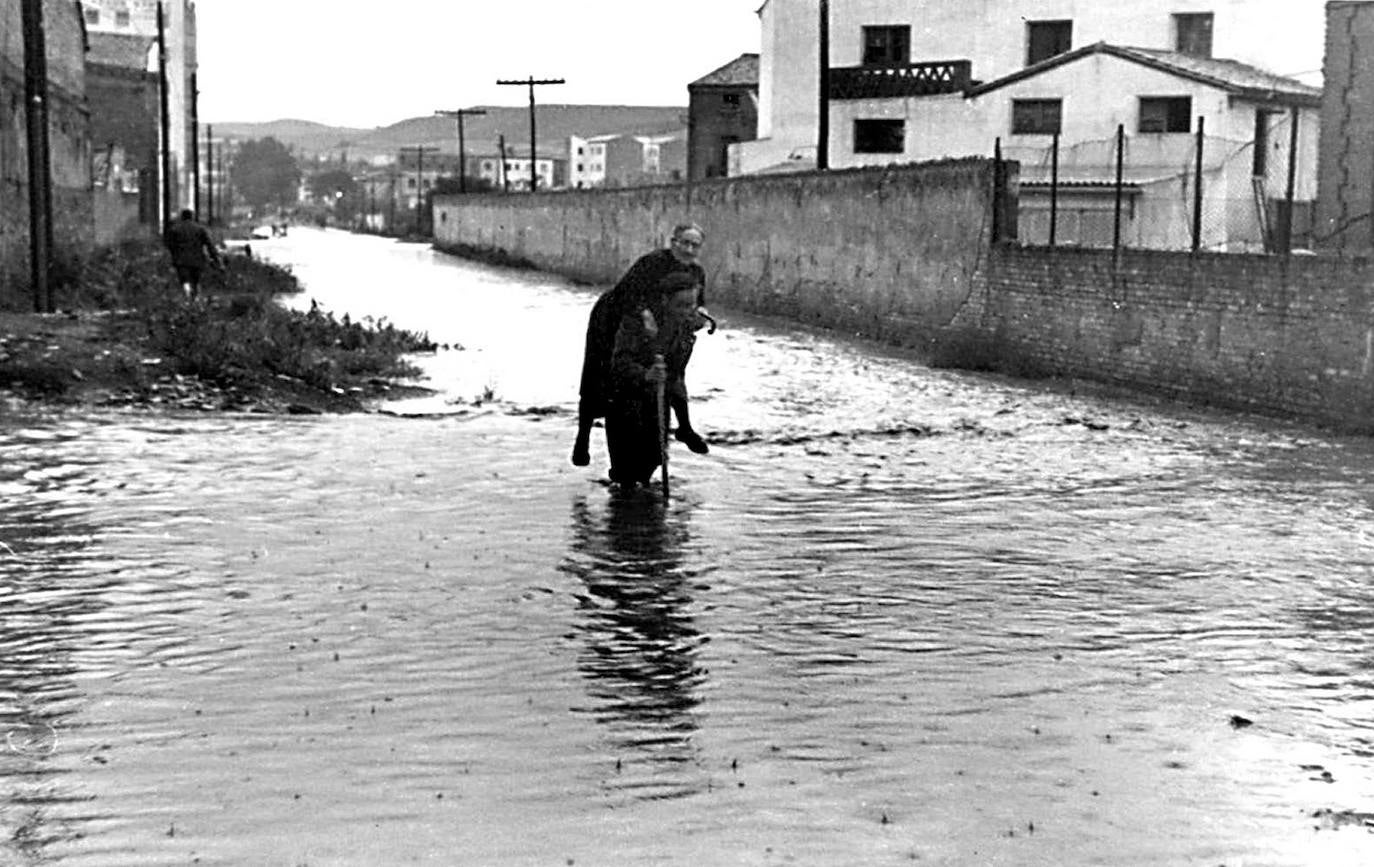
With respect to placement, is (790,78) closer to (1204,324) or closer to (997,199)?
(997,199)

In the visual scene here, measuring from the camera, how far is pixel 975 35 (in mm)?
54312

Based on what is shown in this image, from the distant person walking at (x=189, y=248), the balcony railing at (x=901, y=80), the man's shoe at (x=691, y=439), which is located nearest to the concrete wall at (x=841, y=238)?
the distant person walking at (x=189, y=248)

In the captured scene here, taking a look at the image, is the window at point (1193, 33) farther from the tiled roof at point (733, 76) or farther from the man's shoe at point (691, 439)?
the man's shoe at point (691, 439)

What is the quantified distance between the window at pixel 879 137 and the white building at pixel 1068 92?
5cm

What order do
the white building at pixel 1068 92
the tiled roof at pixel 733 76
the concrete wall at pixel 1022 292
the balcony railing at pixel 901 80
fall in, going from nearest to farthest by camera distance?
the concrete wall at pixel 1022 292 < the white building at pixel 1068 92 < the balcony railing at pixel 901 80 < the tiled roof at pixel 733 76

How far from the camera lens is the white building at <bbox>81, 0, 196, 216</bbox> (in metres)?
94.2

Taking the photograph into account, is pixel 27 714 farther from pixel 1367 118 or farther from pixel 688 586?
pixel 1367 118

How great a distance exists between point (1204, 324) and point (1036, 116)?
27.7m

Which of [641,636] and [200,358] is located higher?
[200,358]

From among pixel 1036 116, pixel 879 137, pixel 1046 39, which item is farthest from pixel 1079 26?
pixel 1036 116

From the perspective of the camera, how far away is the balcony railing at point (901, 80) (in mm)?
53344

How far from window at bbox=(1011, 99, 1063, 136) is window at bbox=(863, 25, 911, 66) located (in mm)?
10147

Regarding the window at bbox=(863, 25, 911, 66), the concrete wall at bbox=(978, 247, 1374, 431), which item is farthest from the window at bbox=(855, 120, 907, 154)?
the concrete wall at bbox=(978, 247, 1374, 431)

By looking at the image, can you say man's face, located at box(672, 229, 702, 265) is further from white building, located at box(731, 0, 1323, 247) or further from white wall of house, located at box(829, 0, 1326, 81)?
white wall of house, located at box(829, 0, 1326, 81)
